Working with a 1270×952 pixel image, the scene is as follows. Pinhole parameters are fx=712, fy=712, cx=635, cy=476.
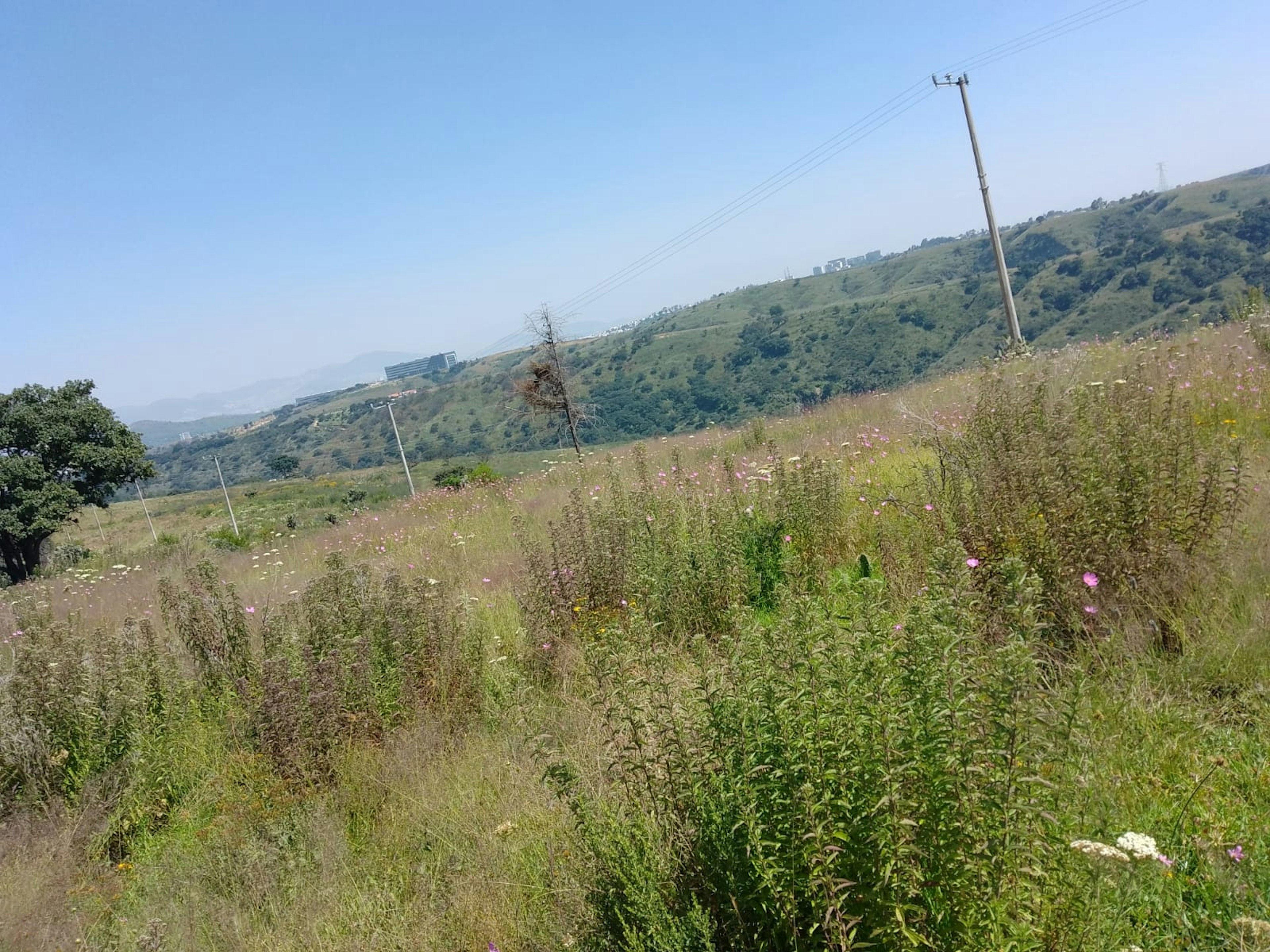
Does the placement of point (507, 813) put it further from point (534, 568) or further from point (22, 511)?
point (22, 511)

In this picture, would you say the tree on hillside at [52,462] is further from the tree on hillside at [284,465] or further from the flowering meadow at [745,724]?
the tree on hillside at [284,465]

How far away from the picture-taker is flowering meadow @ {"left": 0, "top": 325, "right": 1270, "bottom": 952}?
184 centimetres

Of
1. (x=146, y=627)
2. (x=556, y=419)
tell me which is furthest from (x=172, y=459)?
(x=146, y=627)

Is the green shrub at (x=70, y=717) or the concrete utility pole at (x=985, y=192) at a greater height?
the concrete utility pole at (x=985, y=192)

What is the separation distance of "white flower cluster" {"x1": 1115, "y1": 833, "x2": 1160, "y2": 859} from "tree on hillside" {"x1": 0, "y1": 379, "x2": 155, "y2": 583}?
29570 millimetres

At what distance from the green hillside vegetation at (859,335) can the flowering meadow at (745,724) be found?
132ft

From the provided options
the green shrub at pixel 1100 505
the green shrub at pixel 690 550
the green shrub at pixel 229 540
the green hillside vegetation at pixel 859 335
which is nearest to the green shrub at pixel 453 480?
the green shrub at pixel 229 540

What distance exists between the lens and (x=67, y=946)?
3.15 meters

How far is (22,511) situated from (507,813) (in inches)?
1083

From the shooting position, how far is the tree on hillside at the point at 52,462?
76.0 feet

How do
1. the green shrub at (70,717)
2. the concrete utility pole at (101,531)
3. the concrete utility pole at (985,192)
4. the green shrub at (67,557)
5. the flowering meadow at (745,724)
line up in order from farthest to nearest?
the concrete utility pole at (101,531)
the green shrub at (67,557)
the concrete utility pole at (985,192)
the green shrub at (70,717)
the flowering meadow at (745,724)

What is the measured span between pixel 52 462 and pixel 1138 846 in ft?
104

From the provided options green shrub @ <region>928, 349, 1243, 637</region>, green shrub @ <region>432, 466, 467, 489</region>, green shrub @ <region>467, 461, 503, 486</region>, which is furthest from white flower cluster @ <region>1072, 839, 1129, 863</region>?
green shrub @ <region>432, 466, 467, 489</region>

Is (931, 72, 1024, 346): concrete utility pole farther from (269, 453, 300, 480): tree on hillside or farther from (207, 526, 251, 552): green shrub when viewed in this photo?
(269, 453, 300, 480): tree on hillside
